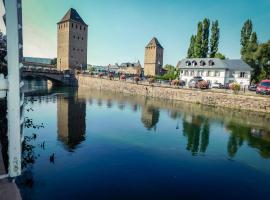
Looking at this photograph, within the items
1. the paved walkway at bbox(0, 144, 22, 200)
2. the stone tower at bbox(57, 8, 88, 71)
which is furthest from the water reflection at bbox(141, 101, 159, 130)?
the stone tower at bbox(57, 8, 88, 71)

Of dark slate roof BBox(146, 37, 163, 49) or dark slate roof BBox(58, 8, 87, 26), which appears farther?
dark slate roof BBox(146, 37, 163, 49)

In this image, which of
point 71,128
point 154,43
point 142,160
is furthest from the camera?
point 154,43

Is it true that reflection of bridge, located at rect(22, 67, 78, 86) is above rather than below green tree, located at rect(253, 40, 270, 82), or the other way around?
below

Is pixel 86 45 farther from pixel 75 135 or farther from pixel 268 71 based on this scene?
pixel 75 135

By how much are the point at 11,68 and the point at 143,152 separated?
41.5ft

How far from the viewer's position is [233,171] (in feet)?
39.7

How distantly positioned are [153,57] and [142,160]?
255ft

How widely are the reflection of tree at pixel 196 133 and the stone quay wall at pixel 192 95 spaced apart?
10.6m

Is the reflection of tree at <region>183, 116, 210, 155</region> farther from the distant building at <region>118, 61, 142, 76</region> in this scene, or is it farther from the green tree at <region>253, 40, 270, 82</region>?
the distant building at <region>118, 61, 142, 76</region>

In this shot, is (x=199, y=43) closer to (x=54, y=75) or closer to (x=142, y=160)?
(x=54, y=75)

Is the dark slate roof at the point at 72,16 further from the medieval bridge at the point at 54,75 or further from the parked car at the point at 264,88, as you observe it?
the parked car at the point at 264,88

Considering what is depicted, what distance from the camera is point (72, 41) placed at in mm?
80812

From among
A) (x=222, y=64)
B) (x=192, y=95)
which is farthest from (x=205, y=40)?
(x=192, y=95)

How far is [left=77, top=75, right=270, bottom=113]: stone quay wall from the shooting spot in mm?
32062
